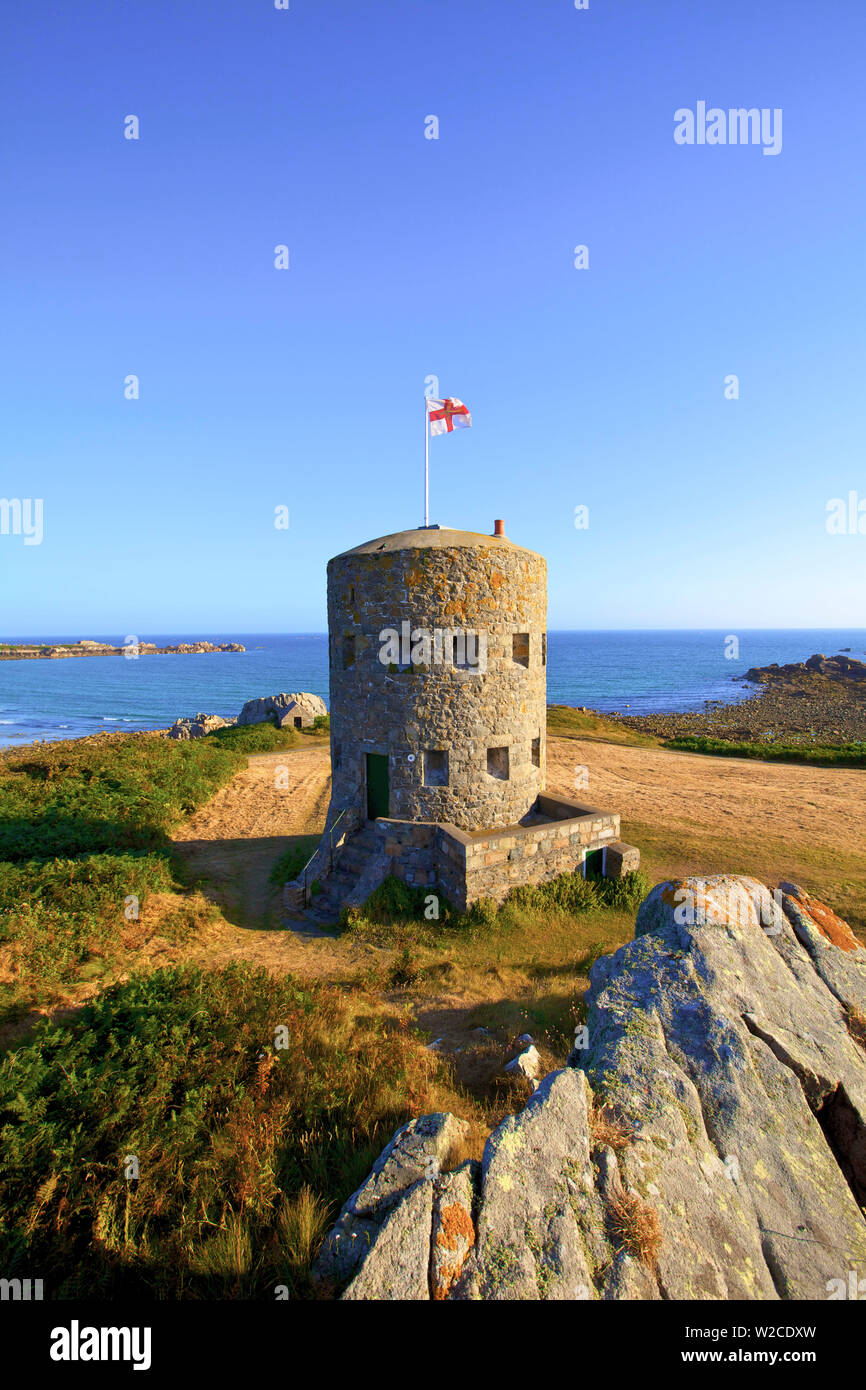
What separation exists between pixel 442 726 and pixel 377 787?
7.68 ft

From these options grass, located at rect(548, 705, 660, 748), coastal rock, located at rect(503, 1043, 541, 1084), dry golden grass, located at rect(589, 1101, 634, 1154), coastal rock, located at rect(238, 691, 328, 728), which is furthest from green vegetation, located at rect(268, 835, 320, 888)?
grass, located at rect(548, 705, 660, 748)

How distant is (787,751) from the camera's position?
101ft

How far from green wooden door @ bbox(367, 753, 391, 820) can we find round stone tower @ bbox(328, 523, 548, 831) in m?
0.03

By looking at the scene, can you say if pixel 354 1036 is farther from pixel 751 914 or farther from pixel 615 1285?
pixel 751 914

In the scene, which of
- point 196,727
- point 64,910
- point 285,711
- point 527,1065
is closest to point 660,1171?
point 527,1065

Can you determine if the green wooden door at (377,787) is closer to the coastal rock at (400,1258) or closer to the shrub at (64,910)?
→ the shrub at (64,910)

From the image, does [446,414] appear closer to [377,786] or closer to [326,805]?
[377,786]

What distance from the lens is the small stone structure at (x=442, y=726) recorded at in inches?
485

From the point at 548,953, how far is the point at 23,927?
31.8ft

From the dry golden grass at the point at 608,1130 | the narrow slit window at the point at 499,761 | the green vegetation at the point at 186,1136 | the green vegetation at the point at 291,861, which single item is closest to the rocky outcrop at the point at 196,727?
the green vegetation at the point at 291,861

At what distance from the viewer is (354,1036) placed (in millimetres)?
7645

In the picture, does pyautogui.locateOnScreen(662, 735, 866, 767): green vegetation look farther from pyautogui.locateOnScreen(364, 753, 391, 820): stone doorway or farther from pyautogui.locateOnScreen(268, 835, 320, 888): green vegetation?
pyautogui.locateOnScreen(364, 753, 391, 820): stone doorway
